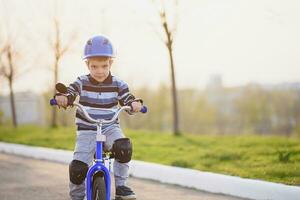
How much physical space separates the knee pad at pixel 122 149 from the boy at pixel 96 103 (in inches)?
1.0

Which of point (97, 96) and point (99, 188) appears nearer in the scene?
point (99, 188)

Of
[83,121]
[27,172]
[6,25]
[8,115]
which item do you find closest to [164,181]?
[27,172]

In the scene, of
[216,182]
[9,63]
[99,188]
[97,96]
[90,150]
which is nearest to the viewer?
[99,188]

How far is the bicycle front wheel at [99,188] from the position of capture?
12.0 feet

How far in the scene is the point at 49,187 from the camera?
6168mm

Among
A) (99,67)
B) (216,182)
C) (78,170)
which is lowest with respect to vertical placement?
(216,182)

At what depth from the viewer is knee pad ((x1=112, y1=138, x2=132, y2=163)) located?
4035mm

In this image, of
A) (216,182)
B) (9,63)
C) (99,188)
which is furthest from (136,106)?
(9,63)

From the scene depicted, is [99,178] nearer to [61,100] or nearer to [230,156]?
[61,100]

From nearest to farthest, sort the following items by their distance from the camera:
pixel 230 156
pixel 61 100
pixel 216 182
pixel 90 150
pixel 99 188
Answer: pixel 99 188
pixel 61 100
pixel 90 150
pixel 216 182
pixel 230 156

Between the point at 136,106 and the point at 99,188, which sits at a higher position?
the point at 136,106

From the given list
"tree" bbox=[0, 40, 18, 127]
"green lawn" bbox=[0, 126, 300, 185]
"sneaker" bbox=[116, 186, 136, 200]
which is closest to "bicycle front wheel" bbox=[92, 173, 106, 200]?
"sneaker" bbox=[116, 186, 136, 200]

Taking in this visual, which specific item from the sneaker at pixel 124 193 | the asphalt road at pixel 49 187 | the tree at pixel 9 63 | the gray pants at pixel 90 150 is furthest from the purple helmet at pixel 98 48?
the tree at pixel 9 63

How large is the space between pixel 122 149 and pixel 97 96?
0.53m
